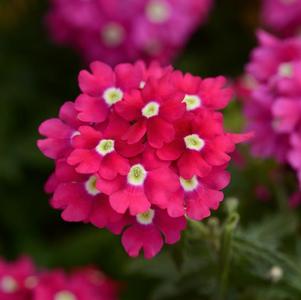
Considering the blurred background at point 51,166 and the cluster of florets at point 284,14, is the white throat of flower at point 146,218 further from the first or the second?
the cluster of florets at point 284,14

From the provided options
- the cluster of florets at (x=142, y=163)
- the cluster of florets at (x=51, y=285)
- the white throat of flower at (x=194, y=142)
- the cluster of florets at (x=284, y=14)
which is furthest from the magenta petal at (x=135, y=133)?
the cluster of florets at (x=284, y=14)

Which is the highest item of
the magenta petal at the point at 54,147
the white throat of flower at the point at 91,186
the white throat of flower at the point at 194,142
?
the white throat of flower at the point at 194,142

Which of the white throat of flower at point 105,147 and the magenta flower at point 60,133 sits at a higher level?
the white throat of flower at point 105,147

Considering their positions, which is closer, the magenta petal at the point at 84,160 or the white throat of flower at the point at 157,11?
the magenta petal at the point at 84,160

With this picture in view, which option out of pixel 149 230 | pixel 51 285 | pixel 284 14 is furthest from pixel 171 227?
pixel 284 14

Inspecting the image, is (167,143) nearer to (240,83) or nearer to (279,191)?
(279,191)

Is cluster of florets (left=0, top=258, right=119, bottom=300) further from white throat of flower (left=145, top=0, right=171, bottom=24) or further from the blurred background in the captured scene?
white throat of flower (left=145, top=0, right=171, bottom=24)

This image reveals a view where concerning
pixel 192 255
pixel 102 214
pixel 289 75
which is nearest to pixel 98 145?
pixel 102 214
